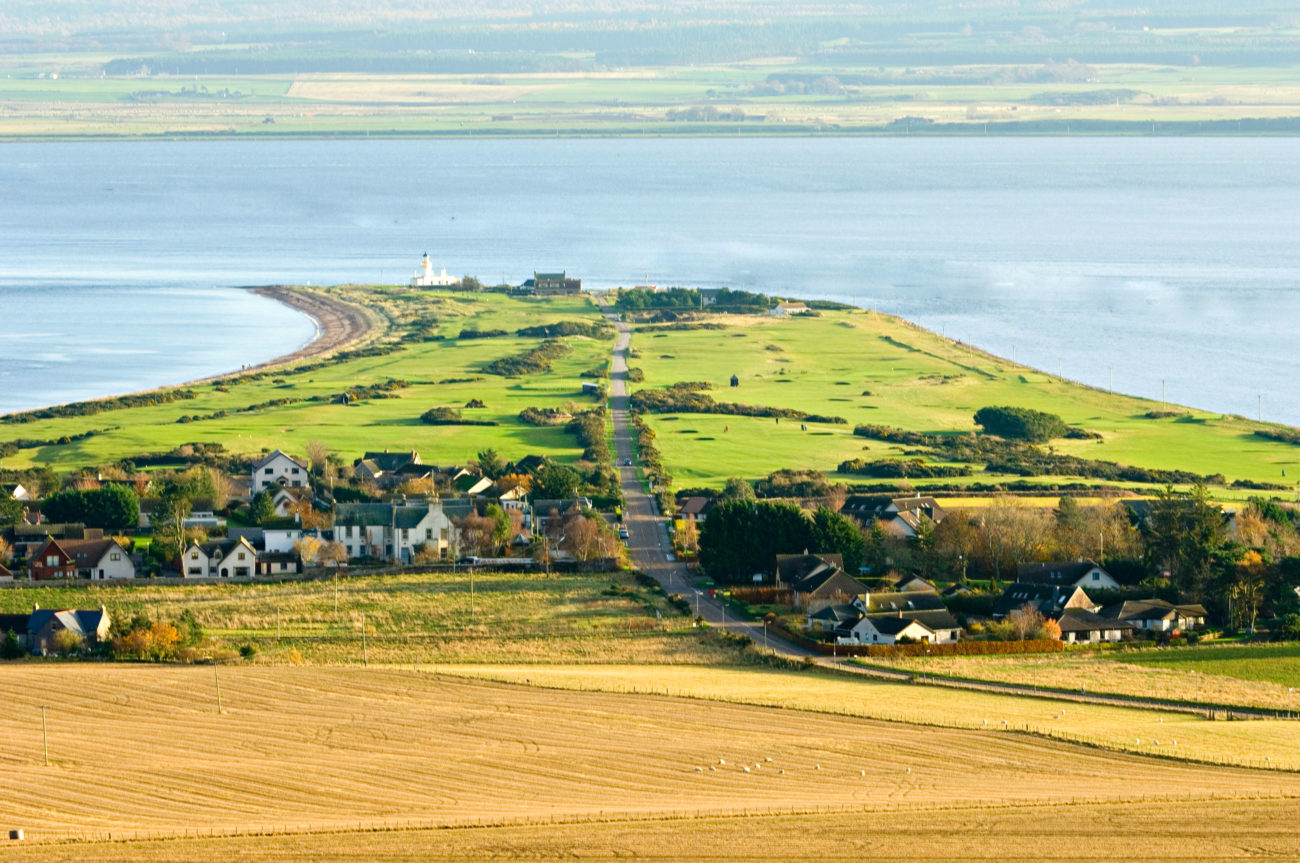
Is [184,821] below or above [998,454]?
below

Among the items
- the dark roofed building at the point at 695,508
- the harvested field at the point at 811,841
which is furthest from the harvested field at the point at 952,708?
the dark roofed building at the point at 695,508

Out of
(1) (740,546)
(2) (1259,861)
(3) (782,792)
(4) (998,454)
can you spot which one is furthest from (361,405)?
(2) (1259,861)

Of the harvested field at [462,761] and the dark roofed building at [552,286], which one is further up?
the dark roofed building at [552,286]

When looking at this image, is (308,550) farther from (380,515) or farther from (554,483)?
(554,483)

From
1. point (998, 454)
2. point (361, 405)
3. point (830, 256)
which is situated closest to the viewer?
point (998, 454)

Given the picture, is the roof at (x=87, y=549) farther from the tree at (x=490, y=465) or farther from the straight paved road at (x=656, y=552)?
the tree at (x=490, y=465)

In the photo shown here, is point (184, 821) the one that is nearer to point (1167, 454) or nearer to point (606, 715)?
point (606, 715)

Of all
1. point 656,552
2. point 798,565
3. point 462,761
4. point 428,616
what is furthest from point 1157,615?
point 462,761

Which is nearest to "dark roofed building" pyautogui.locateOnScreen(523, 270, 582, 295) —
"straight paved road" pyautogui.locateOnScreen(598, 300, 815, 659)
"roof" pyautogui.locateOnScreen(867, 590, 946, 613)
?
"straight paved road" pyautogui.locateOnScreen(598, 300, 815, 659)
